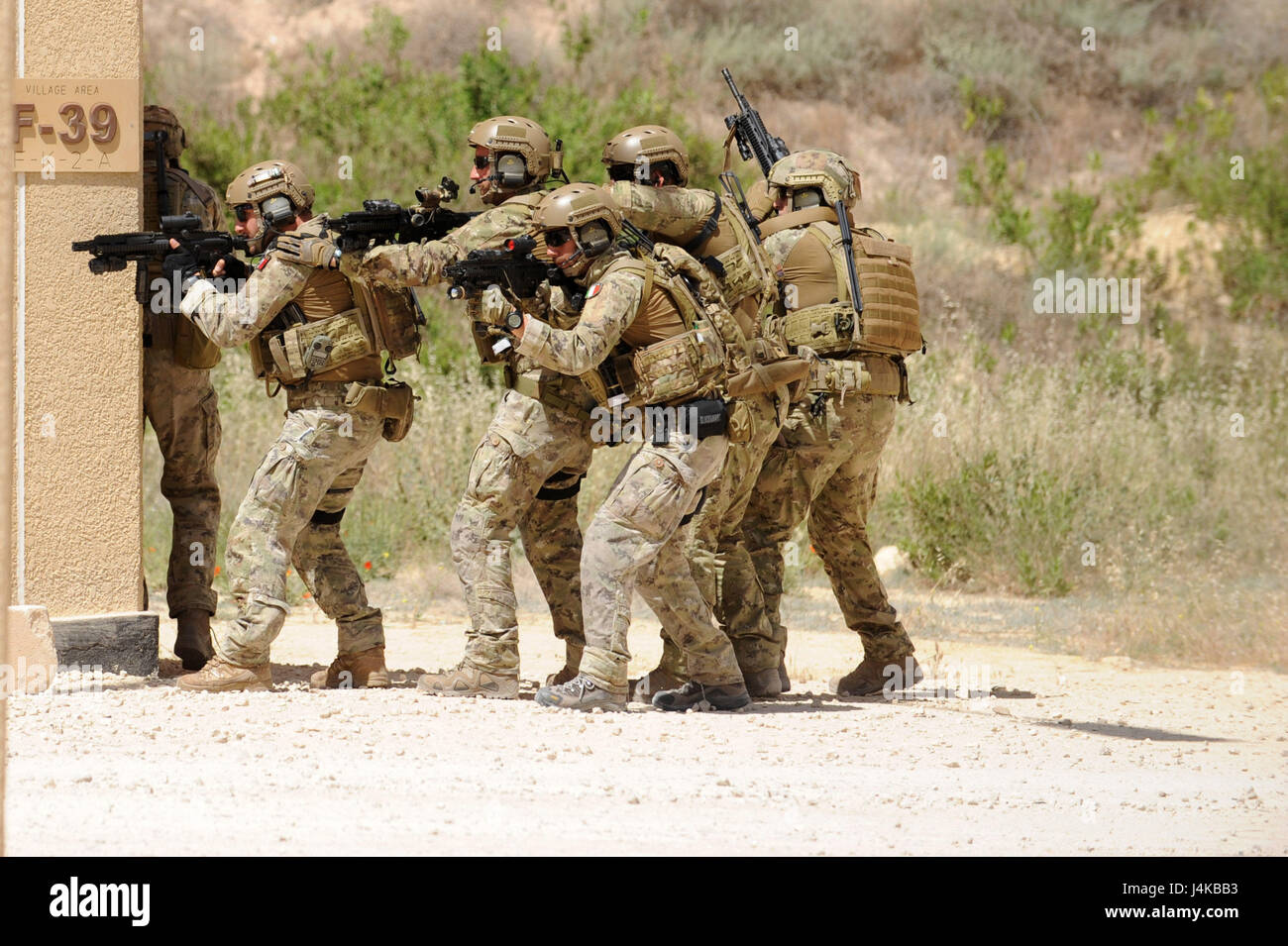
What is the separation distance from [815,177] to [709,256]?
37.7 inches

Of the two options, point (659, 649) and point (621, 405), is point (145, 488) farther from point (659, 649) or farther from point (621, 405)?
point (621, 405)

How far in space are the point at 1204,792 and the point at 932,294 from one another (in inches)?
465

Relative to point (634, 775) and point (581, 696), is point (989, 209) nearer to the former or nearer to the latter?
point (581, 696)

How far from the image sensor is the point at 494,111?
16.0 m

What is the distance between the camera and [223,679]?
22.9 feet

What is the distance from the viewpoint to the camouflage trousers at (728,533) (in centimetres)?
701

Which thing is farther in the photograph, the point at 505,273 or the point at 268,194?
the point at 268,194

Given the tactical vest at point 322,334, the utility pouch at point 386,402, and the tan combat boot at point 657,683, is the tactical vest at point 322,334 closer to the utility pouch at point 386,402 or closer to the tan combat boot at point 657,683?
the utility pouch at point 386,402

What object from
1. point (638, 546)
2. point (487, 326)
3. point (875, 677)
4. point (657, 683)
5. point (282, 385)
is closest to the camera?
point (638, 546)

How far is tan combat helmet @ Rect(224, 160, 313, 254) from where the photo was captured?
23.1 feet

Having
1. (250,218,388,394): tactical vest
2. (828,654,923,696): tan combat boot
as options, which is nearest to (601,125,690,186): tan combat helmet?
(250,218,388,394): tactical vest

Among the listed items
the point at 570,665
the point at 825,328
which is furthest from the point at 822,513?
the point at 570,665

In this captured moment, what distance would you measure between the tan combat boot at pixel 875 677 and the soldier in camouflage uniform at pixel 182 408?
9.93ft

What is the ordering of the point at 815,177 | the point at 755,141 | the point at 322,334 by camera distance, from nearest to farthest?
the point at 322,334
the point at 815,177
the point at 755,141
